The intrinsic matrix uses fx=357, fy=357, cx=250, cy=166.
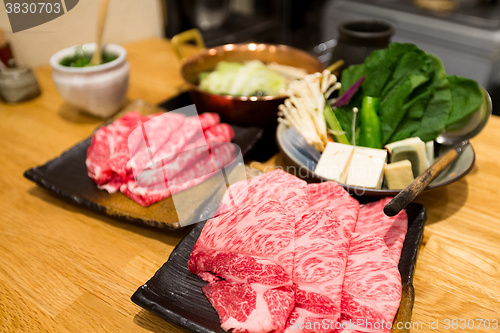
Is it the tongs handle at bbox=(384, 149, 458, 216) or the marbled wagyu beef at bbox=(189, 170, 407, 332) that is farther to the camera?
the tongs handle at bbox=(384, 149, 458, 216)

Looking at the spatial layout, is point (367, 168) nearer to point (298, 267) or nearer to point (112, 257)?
point (298, 267)

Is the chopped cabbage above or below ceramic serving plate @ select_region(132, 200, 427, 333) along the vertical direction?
above

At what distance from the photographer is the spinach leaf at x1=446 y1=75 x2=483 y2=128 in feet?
4.41

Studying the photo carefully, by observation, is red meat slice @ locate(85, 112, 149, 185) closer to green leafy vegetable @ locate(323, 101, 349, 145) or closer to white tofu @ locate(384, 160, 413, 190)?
green leafy vegetable @ locate(323, 101, 349, 145)

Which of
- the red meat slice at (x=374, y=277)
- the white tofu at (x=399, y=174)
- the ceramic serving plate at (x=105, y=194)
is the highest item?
the white tofu at (x=399, y=174)

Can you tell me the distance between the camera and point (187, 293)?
96cm

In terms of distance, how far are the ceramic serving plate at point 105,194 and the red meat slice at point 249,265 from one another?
0.23 metres

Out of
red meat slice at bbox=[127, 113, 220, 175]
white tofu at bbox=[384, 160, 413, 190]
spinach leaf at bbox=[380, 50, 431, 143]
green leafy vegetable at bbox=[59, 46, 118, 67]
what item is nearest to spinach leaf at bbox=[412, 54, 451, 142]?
spinach leaf at bbox=[380, 50, 431, 143]

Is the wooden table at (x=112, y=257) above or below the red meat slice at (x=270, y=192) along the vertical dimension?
below

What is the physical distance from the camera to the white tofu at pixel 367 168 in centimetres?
121

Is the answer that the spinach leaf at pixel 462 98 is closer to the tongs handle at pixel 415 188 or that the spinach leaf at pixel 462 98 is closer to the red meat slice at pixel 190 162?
A: the tongs handle at pixel 415 188

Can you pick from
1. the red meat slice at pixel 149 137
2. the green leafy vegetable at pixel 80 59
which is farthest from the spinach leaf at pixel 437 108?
the green leafy vegetable at pixel 80 59

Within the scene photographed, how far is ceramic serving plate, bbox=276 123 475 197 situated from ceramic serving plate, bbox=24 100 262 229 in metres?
0.19

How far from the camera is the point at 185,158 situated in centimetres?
141
